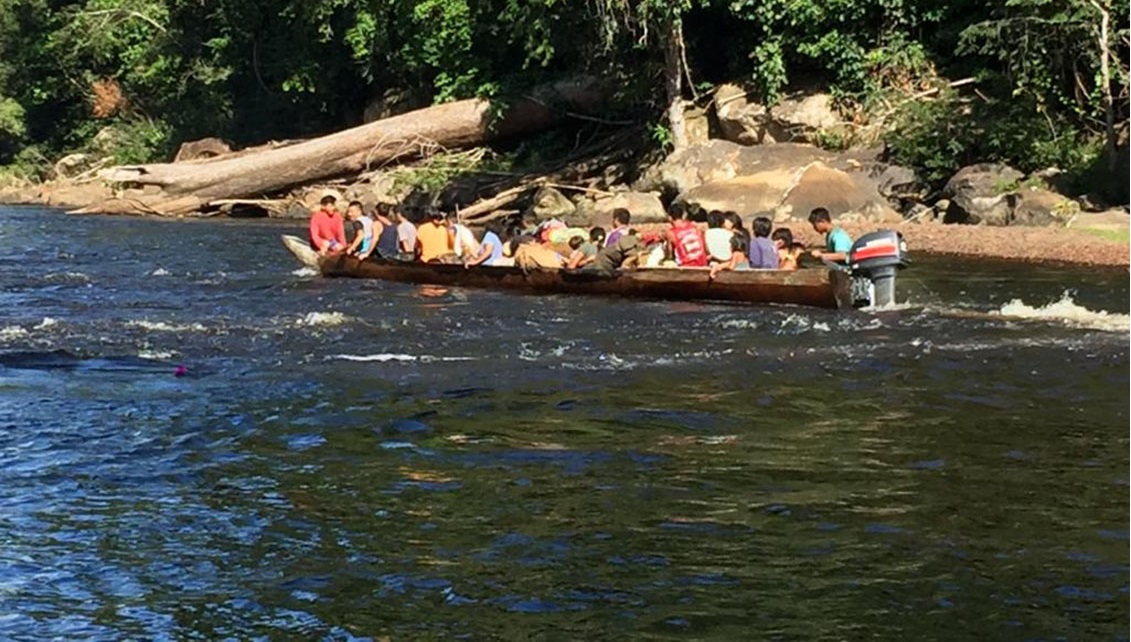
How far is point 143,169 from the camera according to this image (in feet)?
115

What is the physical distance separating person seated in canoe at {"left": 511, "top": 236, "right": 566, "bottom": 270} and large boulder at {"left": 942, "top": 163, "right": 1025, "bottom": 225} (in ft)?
27.3

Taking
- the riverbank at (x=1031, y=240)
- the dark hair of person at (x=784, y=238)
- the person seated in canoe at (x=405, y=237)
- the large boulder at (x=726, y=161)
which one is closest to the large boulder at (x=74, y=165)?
the large boulder at (x=726, y=161)

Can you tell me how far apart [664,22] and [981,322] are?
1538 centimetres

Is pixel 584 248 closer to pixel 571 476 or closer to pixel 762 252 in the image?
pixel 762 252

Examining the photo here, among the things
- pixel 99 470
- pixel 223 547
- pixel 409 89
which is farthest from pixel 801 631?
pixel 409 89

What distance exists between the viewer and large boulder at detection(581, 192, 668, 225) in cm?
2794

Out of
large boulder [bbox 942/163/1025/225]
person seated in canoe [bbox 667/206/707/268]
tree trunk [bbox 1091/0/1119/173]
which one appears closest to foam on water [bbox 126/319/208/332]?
person seated in canoe [bbox 667/206/707/268]

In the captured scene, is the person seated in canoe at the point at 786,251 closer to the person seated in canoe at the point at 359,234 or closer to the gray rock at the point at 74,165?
the person seated in canoe at the point at 359,234

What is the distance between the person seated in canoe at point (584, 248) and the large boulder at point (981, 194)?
7.70m

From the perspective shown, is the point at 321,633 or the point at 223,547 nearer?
the point at 321,633

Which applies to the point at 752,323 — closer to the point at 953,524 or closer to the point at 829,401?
the point at 829,401

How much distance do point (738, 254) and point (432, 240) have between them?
4.88 metres

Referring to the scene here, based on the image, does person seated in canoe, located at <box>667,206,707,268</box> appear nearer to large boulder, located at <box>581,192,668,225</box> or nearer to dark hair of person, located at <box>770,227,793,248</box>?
dark hair of person, located at <box>770,227,793,248</box>

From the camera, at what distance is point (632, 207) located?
93.8ft
